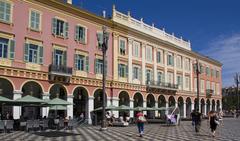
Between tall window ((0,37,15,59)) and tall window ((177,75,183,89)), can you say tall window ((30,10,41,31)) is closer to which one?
tall window ((0,37,15,59))

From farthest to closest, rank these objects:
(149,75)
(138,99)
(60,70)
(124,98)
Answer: (149,75) < (138,99) < (124,98) < (60,70)

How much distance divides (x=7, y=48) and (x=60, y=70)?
5.72 meters

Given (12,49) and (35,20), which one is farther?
(35,20)

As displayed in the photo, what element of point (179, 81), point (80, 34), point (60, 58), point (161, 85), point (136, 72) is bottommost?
point (161, 85)

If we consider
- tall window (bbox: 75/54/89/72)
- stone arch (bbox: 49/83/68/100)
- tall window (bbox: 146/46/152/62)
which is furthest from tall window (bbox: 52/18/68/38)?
tall window (bbox: 146/46/152/62)

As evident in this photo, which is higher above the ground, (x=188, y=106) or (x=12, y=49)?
(x=12, y=49)

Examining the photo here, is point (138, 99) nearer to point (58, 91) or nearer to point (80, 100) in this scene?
point (80, 100)

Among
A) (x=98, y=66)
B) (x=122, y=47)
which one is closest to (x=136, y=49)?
(x=122, y=47)

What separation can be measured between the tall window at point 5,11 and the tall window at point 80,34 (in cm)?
801

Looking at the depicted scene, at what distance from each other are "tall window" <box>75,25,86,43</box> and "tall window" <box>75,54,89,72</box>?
5.42ft

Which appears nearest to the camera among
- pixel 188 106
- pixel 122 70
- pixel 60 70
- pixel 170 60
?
pixel 60 70

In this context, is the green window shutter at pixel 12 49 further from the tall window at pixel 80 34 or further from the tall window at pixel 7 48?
the tall window at pixel 80 34

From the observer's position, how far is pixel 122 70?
138 ft

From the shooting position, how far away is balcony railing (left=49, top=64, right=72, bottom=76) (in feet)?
107
